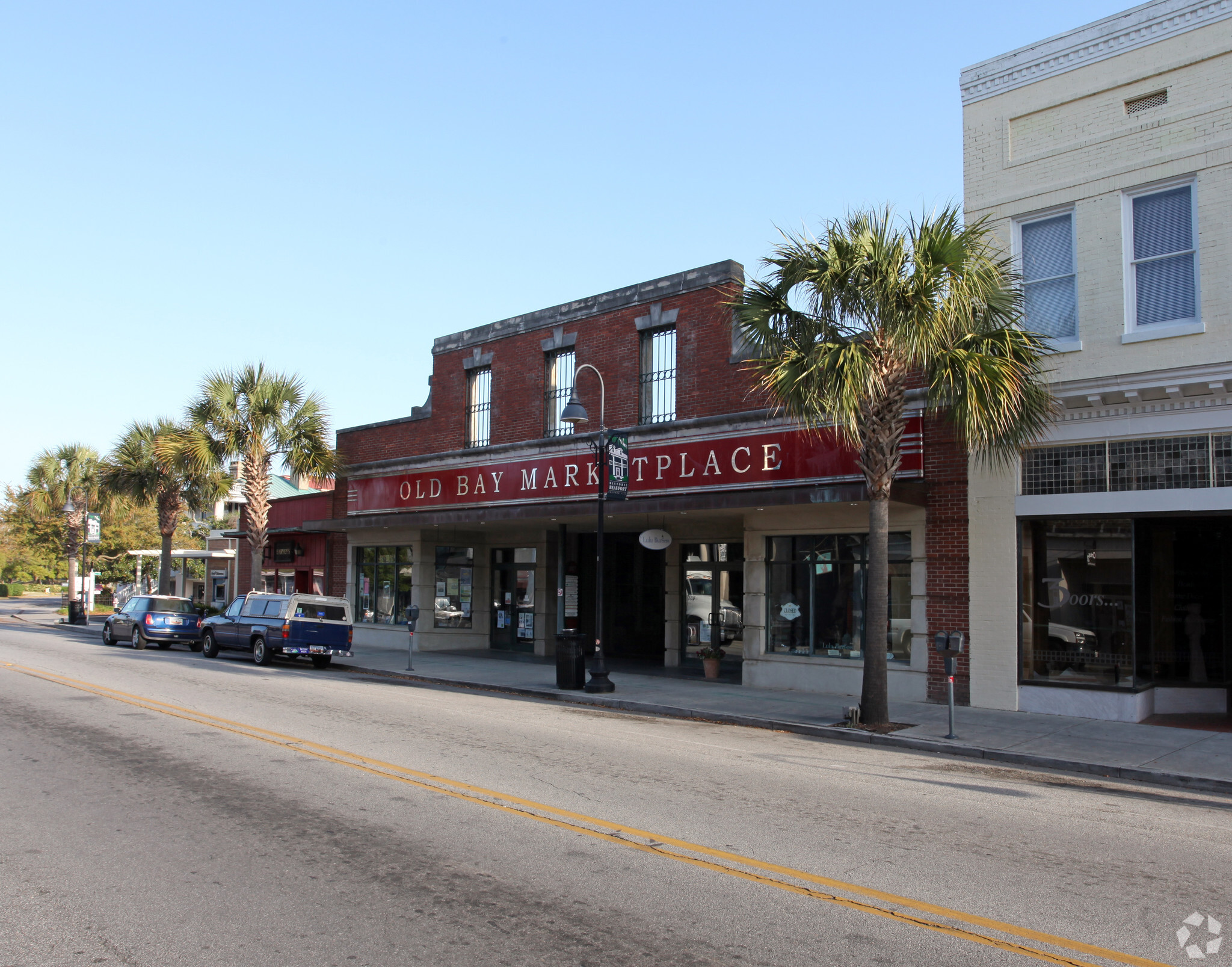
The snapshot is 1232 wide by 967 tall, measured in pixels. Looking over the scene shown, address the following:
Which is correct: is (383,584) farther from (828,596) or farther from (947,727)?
(947,727)

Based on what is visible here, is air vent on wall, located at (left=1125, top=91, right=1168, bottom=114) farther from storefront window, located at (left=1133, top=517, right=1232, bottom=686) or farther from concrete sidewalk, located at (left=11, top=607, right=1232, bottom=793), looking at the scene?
concrete sidewalk, located at (left=11, top=607, right=1232, bottom=793)

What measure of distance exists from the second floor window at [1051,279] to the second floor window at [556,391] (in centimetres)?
1055

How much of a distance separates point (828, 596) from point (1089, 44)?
9821mm

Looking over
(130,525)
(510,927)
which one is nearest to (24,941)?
(510,927)

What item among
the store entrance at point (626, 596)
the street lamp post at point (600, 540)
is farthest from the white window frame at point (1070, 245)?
the store entrance at point (626, 596)

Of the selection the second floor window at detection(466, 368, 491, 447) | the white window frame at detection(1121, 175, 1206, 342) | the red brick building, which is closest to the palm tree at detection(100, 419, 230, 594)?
the red brick building

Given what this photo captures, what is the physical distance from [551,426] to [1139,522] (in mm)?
12782

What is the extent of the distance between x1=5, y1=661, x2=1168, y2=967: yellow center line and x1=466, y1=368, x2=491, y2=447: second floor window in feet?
45.6

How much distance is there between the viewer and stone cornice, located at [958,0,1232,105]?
1374cm

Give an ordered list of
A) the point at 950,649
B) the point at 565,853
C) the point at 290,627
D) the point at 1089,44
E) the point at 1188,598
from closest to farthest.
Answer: the point at 565,853, the point at 950,649, the point at 1089,44, the point at 1188,598, the point at 290,627

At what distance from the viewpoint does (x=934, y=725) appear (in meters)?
13.2

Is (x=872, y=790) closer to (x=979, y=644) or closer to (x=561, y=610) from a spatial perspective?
(x=979, y=644)

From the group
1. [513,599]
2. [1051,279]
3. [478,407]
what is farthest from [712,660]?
[478,407]

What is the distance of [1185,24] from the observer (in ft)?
45.2
